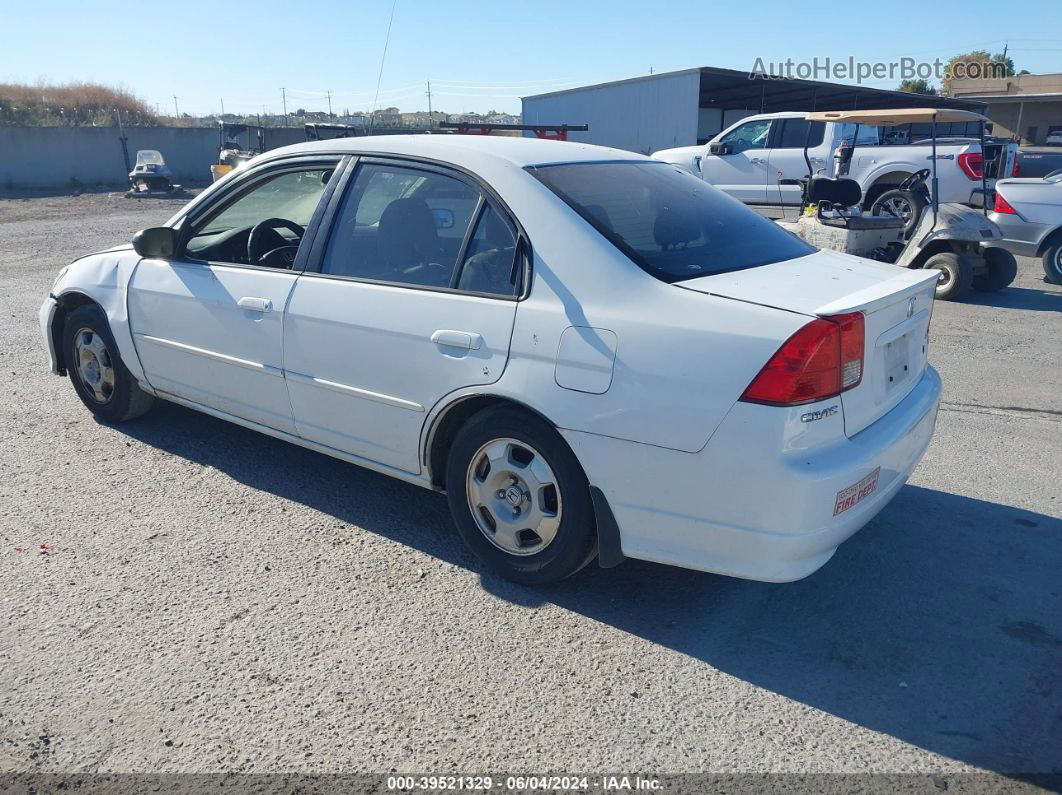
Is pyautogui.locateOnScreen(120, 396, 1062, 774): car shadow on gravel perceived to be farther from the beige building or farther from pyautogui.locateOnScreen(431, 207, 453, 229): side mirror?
the beige building

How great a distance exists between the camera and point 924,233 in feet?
31.6

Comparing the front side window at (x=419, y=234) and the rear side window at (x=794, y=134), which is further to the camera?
the rear side window at (x=794, y=134)

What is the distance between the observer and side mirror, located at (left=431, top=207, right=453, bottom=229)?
379 centimetres

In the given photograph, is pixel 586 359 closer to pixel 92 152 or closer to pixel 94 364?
pixel 94 364

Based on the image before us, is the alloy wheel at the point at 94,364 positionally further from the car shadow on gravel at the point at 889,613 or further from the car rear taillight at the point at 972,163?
the car rear taillight at the point at 972,163

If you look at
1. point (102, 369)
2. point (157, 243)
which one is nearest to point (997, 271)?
point (157, 243)

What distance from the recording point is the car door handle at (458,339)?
3.45 metres

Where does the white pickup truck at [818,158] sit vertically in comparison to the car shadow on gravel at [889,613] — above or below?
above

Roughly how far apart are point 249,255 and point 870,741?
3.76 meters

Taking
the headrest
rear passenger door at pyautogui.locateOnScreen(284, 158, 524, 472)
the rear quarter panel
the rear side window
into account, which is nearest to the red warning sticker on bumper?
the rear quarter panel

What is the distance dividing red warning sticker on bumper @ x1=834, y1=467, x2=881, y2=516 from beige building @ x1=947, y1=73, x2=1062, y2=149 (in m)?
56.3

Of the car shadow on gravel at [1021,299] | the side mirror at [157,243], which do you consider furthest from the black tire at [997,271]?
the side mirror at [157,243]

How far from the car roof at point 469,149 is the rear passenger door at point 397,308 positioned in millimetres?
77

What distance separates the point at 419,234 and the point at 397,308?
40 centimetres
